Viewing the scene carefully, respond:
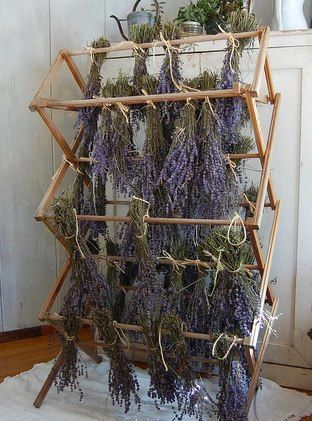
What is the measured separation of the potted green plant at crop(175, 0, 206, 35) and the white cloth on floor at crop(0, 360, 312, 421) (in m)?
1.50

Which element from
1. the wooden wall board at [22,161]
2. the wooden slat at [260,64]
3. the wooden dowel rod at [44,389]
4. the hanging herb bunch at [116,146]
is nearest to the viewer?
the wooden slat at [260,64]

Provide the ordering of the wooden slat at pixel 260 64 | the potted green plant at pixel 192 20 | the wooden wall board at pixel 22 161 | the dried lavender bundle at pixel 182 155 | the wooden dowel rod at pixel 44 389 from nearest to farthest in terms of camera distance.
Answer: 1. the wooden slat at pixel 260 64
2. the dried lavender bundle at pixel 182 155
3. the wooden dowel rod at pixel 44 389
4. the potted green plant at pixel 192 20
5. the wooden wall board at pixel 22 161

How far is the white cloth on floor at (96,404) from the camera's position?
1.82m

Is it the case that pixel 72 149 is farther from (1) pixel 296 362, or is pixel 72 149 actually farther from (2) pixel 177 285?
(1) pixel 296 362

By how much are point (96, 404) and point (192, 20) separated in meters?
1.63

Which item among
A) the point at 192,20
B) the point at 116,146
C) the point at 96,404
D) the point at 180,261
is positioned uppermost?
the point at 192,20

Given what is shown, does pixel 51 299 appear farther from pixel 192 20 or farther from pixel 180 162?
pixel 192 20

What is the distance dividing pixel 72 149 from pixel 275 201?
2.66ft

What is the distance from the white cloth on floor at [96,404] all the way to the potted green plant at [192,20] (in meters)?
1.50

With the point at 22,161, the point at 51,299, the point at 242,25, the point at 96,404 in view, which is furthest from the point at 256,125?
the point at 22,161

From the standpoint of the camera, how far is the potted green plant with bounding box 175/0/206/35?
82.6 inches

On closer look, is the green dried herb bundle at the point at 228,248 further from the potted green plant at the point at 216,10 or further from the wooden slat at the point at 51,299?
the potted green plant at the point at 216,10

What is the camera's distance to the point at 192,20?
212 centimetres

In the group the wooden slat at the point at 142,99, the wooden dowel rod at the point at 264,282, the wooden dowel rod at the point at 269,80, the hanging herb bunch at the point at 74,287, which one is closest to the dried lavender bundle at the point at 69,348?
the hanging herb bunch at the point at 74,287
